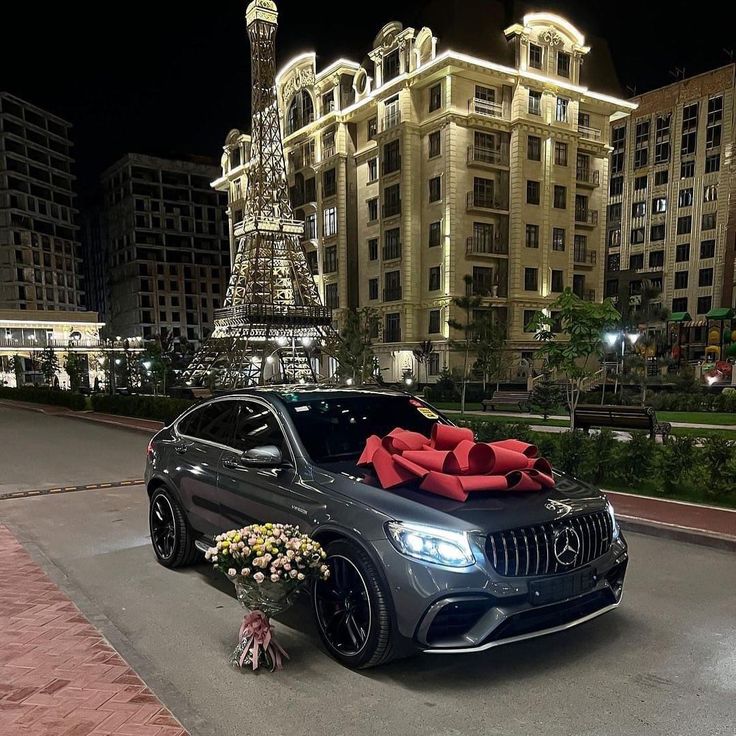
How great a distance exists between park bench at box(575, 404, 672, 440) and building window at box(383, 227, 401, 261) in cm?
3406

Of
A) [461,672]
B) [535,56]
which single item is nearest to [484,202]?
[535,56]

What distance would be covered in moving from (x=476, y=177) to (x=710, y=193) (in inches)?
1132

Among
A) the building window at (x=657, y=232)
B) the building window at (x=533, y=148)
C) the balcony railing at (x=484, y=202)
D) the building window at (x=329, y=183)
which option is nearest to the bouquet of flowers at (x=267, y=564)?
the balcony railing at (x=484, y=202)

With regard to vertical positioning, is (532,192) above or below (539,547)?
above

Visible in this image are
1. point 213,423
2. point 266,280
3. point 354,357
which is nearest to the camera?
point 213,423

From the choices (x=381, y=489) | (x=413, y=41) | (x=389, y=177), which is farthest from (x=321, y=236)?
(x=381, y=489)

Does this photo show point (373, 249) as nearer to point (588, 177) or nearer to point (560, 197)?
point (560, 197)

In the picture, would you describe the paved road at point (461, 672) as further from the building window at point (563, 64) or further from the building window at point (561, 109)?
the building window at point (563, 64)

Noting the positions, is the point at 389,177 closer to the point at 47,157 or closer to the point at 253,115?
the point at 253,115

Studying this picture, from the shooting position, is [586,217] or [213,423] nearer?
[213,423]

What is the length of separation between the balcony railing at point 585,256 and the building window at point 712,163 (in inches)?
792

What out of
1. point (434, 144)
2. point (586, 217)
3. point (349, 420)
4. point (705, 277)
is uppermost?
point (434, 144)

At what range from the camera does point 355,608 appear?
381cm

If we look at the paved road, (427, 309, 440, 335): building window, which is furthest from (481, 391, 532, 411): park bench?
the paved road
